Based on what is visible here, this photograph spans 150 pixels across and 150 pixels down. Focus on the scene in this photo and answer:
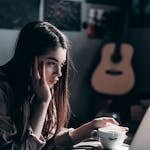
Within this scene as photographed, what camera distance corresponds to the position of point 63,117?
128cm

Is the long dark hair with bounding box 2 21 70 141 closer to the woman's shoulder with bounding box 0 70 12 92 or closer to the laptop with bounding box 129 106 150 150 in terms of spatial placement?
the woman's shoulder with bounding box 0 70 12 92

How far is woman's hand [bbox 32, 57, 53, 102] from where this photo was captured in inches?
43.5

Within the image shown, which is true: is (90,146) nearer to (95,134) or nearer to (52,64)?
(95,134)

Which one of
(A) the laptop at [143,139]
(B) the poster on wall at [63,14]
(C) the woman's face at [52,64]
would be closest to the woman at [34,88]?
(C) the woman's face at [52,64]

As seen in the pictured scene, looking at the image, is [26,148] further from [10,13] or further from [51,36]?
[10,13]

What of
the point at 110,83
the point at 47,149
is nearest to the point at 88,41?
the point at 110,83

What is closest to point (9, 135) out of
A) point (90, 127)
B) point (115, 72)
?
point (90, 127)

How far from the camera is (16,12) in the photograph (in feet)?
7.75

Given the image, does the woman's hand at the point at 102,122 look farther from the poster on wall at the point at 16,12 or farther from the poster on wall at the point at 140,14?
the poster on wall at the point at 140,14

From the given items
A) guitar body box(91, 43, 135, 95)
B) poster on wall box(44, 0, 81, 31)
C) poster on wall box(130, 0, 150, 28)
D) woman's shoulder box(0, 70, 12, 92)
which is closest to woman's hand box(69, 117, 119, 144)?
woman's shoulder box(0, 70, 12, 92)

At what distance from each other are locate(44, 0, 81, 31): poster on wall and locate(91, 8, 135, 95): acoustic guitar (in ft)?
1.02

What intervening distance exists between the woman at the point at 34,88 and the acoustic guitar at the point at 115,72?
1701mm

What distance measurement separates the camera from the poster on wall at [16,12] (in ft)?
7.54

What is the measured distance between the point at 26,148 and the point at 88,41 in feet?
6.96
